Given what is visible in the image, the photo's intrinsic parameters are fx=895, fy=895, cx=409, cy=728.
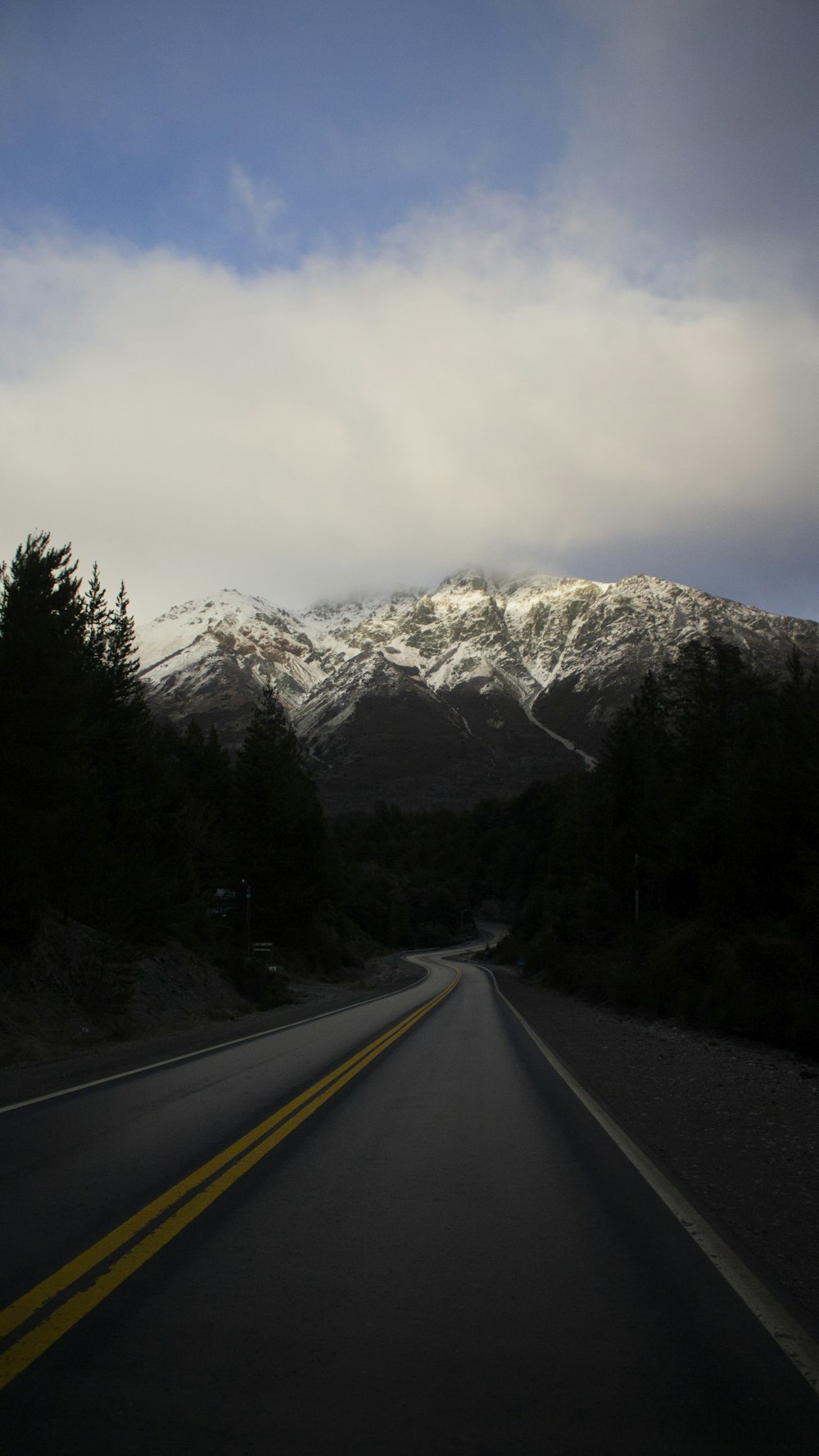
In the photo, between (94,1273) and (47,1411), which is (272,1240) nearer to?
(94,1273)

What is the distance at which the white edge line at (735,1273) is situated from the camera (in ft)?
12.5

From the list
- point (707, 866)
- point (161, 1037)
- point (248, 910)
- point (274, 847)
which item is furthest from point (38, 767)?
point (274, 847)

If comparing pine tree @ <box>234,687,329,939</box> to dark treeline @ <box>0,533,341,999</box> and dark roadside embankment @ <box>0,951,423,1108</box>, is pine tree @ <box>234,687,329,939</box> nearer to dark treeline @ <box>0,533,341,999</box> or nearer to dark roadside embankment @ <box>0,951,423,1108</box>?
dark treeline @ <box>0,533,341,999</box>

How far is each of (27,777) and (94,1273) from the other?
17.4 m

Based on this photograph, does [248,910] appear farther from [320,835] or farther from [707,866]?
[707,866]

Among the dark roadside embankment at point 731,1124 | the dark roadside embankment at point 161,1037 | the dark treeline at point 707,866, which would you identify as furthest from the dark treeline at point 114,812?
the dark treeline at point 707,866

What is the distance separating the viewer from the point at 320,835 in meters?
59.3

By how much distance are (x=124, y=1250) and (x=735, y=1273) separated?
3294mm

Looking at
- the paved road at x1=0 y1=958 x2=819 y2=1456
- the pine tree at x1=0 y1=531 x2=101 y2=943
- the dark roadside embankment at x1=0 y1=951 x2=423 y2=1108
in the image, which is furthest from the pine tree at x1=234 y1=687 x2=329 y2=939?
the paved road at x1=0 y1=958 x2=819 y2=1456

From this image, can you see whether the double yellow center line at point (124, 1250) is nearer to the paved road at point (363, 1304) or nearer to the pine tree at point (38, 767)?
the paved road at point (363, 1304)

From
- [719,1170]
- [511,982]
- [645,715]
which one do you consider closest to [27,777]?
[719,1170]

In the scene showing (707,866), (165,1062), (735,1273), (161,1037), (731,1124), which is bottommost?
(161,1037)

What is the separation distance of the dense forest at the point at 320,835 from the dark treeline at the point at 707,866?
0.34 feet

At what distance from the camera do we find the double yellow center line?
3.79 metres
